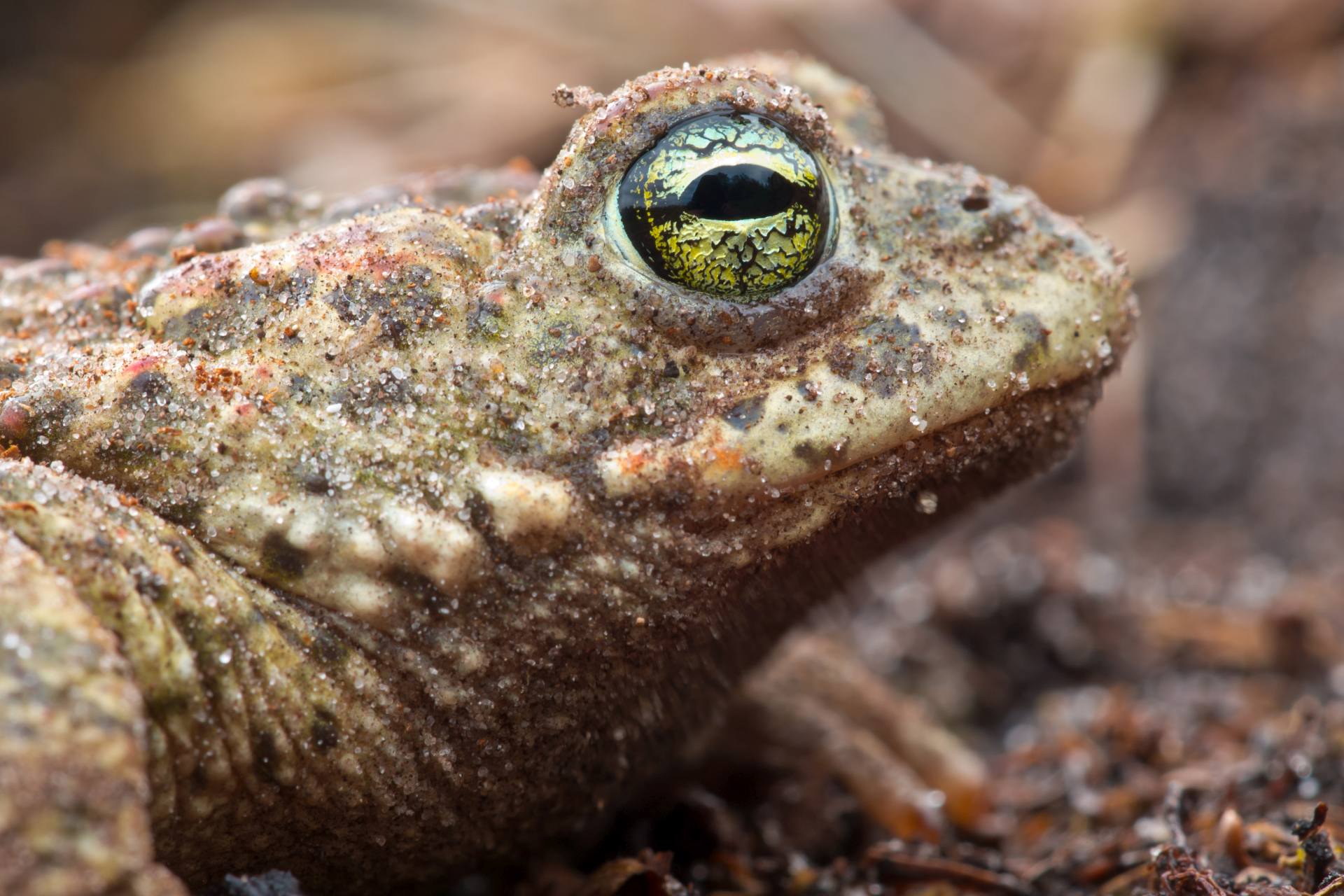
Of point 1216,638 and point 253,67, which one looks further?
point 253,67

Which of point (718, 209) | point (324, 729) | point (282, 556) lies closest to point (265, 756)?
point (324, 729)

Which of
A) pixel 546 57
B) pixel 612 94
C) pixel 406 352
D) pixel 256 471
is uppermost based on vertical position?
pixel 546 57

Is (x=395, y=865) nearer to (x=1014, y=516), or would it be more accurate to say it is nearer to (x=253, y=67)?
(x=1014, y=516)

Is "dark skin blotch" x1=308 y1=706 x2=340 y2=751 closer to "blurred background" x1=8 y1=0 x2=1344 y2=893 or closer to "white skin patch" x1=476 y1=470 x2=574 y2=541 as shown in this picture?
"white skin patch" x1=476 y1=470 x2=574 y2=541

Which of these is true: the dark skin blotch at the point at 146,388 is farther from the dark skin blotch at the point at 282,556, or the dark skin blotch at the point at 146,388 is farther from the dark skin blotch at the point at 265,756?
the dark skin blotch at the point at 265,756

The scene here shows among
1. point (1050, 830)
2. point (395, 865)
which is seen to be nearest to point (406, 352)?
point (395, 865)

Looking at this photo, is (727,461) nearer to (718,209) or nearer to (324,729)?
(718,209)
